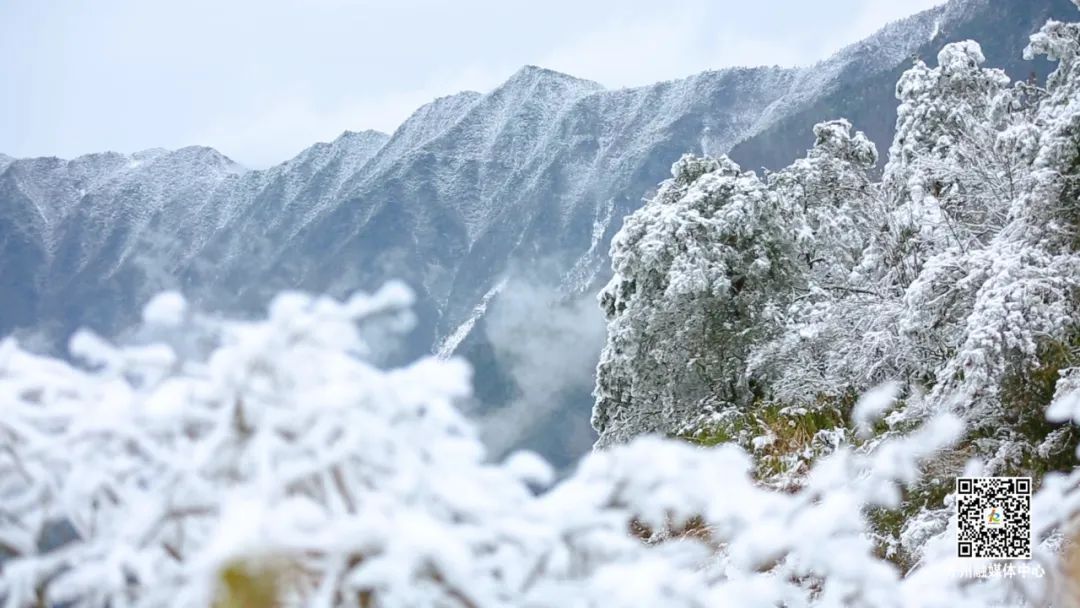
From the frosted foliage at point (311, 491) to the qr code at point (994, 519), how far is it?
1.61 m

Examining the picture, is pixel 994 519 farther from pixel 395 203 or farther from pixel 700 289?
pixel 395 203

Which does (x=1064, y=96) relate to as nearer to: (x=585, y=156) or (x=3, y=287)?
(x=585, y=156)

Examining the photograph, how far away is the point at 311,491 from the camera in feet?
4.20

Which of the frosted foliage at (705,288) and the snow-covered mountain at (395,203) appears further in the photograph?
the snow-covered mountain at (395,203)

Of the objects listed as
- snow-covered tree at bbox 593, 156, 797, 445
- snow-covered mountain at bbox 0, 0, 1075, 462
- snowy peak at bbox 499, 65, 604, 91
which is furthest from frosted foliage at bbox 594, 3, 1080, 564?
snowy peak at bbox 499, 65, 604, 91

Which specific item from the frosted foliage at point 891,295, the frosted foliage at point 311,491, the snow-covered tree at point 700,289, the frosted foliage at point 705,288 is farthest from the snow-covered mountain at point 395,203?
the frosted foliage at point 311,491

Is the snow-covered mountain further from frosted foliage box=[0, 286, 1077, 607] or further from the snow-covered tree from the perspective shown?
frosted foliage box=[0, 286, 1077, 607]

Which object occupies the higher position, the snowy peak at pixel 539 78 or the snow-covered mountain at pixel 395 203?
the snowy peak at pixel 539 78

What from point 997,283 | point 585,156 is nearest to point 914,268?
point 997,283

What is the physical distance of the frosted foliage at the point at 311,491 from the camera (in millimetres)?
1168

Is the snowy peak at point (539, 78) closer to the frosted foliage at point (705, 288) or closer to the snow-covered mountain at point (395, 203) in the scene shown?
the snow-covered mountain at point (395, 203)

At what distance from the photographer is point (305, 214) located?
173 meters

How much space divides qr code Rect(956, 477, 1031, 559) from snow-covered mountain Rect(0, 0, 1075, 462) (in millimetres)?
144342

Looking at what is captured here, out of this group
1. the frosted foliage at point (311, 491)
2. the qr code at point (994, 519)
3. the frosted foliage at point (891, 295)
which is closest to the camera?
the frosted foliage at point (311, 491)
